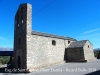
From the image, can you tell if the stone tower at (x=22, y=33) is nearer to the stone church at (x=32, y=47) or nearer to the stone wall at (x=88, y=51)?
the stone church at (x=32, y=47)

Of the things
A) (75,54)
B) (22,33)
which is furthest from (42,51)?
(75,54)

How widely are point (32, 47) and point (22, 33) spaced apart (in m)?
2.71

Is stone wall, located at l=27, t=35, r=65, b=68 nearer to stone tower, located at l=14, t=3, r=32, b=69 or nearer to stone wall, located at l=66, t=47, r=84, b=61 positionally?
stone tower, located at l=14, t=3, r=32, b=69

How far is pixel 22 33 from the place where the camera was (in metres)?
19.0

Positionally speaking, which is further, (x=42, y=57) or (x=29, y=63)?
(x=42, y=57)

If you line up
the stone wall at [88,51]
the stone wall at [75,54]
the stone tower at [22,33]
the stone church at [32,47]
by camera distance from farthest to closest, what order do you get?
the stone wall at [88,51] → the stone wall at [75,54] → the stone tower at [22,33] → the stone church at [32,47]

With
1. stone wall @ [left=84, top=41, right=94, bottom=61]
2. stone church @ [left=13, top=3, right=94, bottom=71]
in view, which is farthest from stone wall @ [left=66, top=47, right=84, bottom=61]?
stone wall @ [left=84, top=41, right=94, bottom=61]

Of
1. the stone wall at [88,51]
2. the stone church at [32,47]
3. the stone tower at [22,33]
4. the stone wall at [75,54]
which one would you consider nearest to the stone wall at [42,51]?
the stone church at [32,47]

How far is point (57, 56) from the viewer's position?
22.8 meters

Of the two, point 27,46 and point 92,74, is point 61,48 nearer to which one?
point 27,46

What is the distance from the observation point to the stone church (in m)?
18.0

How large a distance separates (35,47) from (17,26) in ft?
16.6

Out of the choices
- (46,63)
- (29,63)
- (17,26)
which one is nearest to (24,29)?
(17,26)

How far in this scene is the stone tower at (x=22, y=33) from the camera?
59.5 feet
